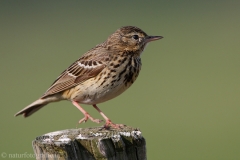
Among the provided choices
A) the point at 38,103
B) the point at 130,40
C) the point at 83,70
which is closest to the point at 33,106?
the point at 38,103

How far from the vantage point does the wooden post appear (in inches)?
185

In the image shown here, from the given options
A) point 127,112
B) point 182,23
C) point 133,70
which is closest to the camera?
point 133,70

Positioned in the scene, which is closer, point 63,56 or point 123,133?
point 123,133

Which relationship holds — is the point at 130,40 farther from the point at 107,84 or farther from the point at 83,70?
the point at 107,84

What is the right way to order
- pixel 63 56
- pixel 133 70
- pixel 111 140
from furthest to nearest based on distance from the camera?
pixel 63 56 → pixel 133 70 → pixel 111 140

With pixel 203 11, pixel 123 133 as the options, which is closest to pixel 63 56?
pixel 203 11

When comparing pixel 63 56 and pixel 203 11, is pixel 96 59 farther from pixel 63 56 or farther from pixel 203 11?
pixel 203 11

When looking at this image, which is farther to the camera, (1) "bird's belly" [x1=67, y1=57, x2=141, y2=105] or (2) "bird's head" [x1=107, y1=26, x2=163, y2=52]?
(2) "bird's head" [x1=107, y1=26, x2=163, y2=52]

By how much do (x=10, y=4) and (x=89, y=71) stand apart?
76.9 feet

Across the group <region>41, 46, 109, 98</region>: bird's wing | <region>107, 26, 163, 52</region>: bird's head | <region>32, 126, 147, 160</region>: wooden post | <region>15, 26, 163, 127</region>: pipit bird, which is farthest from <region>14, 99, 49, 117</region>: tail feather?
<region>32, 126, 147, 160</region>: wooden post

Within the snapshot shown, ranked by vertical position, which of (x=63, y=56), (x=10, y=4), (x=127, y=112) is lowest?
(x=127, y=112)

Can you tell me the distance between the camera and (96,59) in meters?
7.81

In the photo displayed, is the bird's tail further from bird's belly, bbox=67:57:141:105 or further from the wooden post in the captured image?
the wooden post

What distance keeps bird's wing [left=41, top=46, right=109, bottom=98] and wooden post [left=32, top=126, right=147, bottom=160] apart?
104 inches
